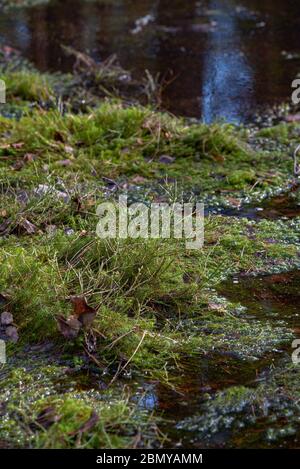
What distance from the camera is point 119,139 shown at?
508 cm

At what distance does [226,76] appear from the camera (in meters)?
6.98

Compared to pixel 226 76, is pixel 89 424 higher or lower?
lower

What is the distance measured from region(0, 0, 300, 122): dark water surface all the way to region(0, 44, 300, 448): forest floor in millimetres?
1306

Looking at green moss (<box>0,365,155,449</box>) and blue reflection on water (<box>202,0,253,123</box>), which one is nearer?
green moss (<box>0,365,155,449</box>)

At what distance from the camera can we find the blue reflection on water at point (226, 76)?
618 cm

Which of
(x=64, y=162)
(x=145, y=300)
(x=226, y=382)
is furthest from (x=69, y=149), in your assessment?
(x=226, y=382)

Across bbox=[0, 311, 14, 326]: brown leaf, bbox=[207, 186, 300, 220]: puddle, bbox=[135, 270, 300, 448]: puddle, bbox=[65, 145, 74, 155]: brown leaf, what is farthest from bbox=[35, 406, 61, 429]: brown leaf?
bbox=[65, 145, 74, 155]: brown leaf

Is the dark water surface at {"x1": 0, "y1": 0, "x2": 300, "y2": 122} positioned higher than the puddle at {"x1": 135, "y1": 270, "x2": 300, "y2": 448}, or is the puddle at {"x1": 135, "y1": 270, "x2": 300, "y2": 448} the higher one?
the dark water surface at {"x1": 0, "y1": 0, "x2": 300, "y2": 122}

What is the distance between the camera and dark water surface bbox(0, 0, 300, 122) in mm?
6555

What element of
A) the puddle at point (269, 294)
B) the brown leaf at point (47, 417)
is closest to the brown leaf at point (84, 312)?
the brown leaf at point (47, 417)
